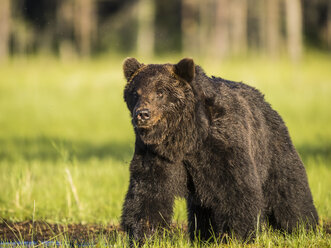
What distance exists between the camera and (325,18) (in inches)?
1973

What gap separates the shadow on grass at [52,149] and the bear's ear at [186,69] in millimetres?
8085

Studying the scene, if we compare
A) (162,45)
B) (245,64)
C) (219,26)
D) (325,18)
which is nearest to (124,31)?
(162,45)

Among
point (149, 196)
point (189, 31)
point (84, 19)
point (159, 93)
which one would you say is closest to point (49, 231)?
point (149, 196)

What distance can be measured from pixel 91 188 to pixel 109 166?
74.3 inches

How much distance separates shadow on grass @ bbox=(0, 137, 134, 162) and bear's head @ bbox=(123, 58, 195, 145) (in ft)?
26.2

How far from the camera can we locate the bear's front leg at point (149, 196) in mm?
4730

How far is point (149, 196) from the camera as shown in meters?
4.74

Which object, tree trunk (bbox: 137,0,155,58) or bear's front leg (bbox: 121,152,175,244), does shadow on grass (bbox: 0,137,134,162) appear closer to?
bear's front leg (bbox: 121,152,175,244)

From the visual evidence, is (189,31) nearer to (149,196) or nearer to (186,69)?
(186,69)

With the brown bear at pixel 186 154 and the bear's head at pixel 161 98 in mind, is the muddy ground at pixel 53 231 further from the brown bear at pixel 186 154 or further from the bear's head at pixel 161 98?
the bear's head at pixel 161 98

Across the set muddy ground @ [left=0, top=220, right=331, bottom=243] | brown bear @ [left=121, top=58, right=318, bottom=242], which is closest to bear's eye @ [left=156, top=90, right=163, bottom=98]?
brown bear @ [left=121, top=58, right=318, bottom=242]

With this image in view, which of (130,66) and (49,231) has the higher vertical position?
(130,66)

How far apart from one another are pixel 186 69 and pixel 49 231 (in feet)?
8.89

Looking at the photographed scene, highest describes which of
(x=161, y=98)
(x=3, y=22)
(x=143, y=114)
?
(x=3, y=22)
